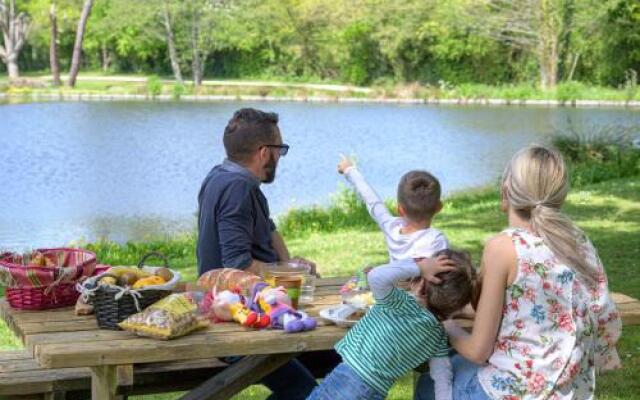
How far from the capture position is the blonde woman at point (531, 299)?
3.01m

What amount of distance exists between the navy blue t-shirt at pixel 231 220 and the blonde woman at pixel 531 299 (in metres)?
1.03

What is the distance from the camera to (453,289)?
3.04 m

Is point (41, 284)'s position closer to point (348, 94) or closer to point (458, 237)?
point (458, 237)

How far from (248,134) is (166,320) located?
1.17m

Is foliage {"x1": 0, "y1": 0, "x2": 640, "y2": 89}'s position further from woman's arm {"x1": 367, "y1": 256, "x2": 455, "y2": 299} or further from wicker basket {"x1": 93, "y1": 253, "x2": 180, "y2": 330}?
wicker basket {"x1": 93, "y1": 253, "x2": 180, "y2": 330}

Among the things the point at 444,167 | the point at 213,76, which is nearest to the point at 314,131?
the point at 444,167

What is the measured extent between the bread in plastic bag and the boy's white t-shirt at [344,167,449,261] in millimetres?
861

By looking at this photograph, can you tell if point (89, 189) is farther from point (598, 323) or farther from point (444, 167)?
point (598, 323)

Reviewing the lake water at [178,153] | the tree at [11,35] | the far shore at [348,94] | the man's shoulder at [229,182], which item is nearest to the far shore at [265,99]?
the far shore at [348,94]

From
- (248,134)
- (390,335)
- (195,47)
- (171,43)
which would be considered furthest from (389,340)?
(171,43)

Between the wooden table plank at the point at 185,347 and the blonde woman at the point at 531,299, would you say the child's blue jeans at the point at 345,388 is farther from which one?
the blonde woman at the point at 531,299

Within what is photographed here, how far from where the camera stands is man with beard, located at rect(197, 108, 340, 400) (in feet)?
12.2

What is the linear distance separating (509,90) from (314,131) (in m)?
14.2

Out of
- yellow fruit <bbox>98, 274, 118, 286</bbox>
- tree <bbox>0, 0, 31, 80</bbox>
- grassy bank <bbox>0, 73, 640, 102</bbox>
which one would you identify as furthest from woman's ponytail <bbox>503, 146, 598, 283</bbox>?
tree <bbox>0, 0, 31, 80</bbox>
